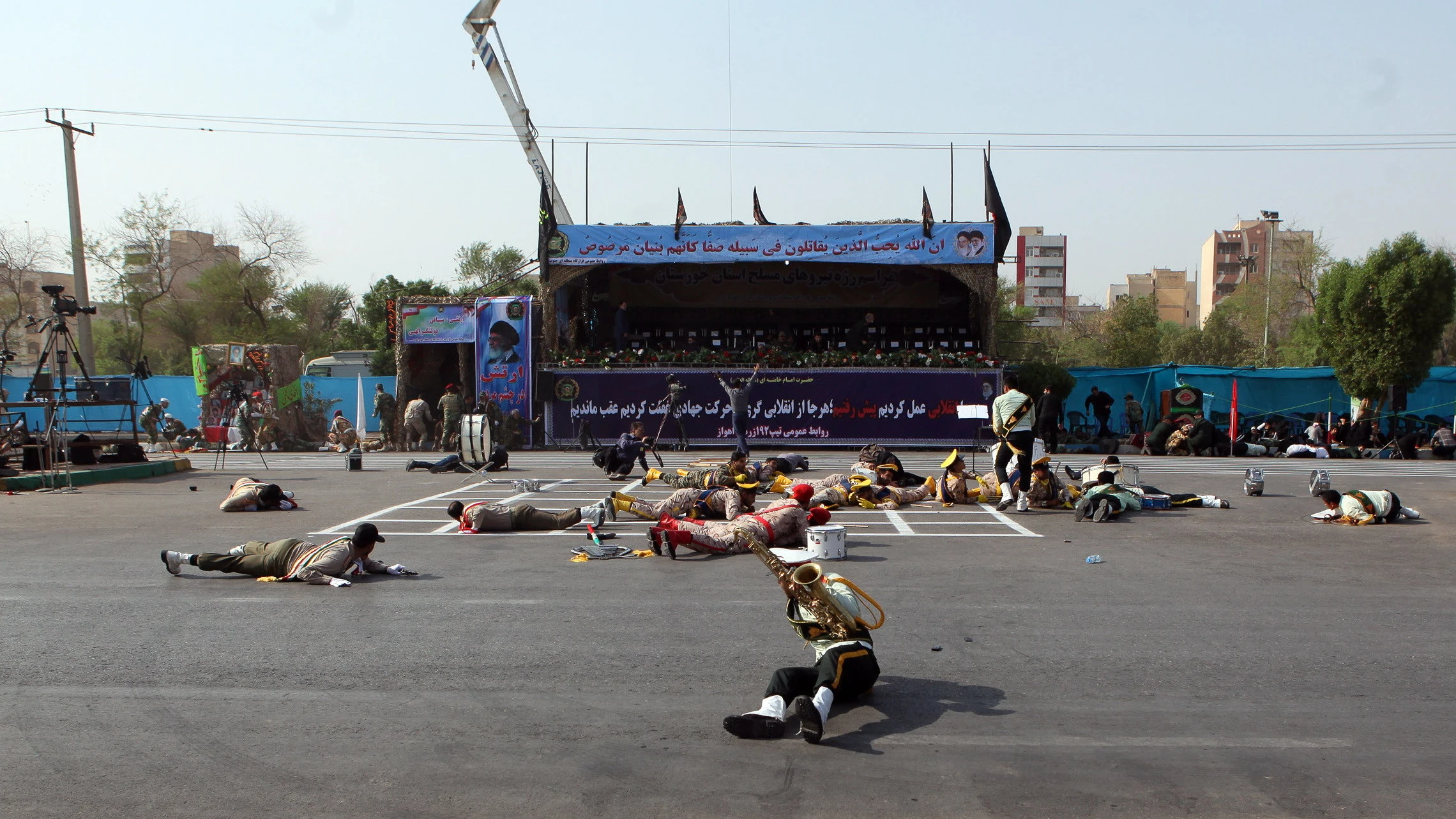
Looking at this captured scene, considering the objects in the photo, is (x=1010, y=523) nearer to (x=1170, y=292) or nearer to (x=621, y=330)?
(x=621, y=330)

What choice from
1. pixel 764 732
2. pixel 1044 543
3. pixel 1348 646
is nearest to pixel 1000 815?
pixel 764 732

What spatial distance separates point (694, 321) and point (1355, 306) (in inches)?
814

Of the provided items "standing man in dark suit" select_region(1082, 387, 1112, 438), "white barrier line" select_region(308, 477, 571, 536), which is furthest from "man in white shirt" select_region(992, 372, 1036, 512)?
"standing man in dark suit" select_region(1082, 387, 1112, 438)

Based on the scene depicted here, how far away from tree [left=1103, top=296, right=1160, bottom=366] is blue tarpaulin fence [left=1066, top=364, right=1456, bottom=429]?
17.3 m

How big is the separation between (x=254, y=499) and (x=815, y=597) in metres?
11.2

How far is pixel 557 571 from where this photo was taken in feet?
31.2

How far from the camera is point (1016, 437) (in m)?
14.3

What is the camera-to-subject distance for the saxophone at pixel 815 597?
5398 millimetres

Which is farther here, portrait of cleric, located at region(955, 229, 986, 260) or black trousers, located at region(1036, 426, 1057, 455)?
portrait of cleric, located at region(955, 229, 986, 260)

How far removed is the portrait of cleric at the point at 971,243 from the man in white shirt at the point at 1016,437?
619 inches

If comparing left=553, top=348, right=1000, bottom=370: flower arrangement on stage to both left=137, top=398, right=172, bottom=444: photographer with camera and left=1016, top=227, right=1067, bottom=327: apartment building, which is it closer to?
left=137, top=398, right=172, bottom=444: photographer with camera

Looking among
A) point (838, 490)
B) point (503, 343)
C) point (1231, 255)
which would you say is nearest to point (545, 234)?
point (503, 343)

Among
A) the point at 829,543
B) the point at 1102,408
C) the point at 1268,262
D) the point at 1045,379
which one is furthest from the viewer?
the point at 1268,262

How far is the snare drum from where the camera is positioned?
33.5ft
